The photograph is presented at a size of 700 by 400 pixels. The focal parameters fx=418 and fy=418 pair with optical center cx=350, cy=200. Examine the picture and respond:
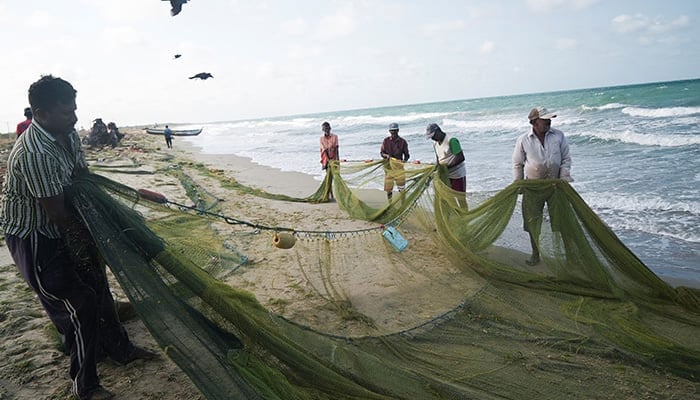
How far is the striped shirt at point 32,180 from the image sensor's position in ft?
7.02

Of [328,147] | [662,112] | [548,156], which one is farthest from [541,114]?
[662,112]

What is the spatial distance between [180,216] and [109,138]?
18.6 m

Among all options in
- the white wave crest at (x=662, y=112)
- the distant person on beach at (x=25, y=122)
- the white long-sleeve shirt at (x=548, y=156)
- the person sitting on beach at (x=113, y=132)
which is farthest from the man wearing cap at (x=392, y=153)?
the white wave crest at (x=662, y=112)

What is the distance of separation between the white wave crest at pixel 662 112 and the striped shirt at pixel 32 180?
1026 inches

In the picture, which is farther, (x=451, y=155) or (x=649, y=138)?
(x=649, y=138)

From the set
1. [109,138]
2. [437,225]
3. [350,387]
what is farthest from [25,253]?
[109,138]

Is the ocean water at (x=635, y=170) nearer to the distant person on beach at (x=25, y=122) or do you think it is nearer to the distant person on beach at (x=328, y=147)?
the distant person on beach at (x=328, y=147)

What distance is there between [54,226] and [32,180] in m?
0.33

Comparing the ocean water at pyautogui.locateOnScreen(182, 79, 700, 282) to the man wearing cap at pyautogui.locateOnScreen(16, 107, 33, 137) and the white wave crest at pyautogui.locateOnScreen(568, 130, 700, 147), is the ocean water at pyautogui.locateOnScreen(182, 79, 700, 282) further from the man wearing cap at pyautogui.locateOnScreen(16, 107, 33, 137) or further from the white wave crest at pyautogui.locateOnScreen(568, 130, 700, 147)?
the man wearing cap at pyautogui.locateOnScreen(16, 107, 33, 137)

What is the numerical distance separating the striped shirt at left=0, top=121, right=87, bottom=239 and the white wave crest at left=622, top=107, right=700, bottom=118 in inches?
1026

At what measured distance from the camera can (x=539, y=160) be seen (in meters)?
4.45

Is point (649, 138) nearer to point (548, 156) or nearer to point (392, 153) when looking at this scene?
point (392, 153)

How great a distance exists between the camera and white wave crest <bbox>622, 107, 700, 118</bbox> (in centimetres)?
2127

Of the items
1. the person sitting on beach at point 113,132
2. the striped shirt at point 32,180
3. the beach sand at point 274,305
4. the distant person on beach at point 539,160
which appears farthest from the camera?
the person sitting on beach at point 113,132
